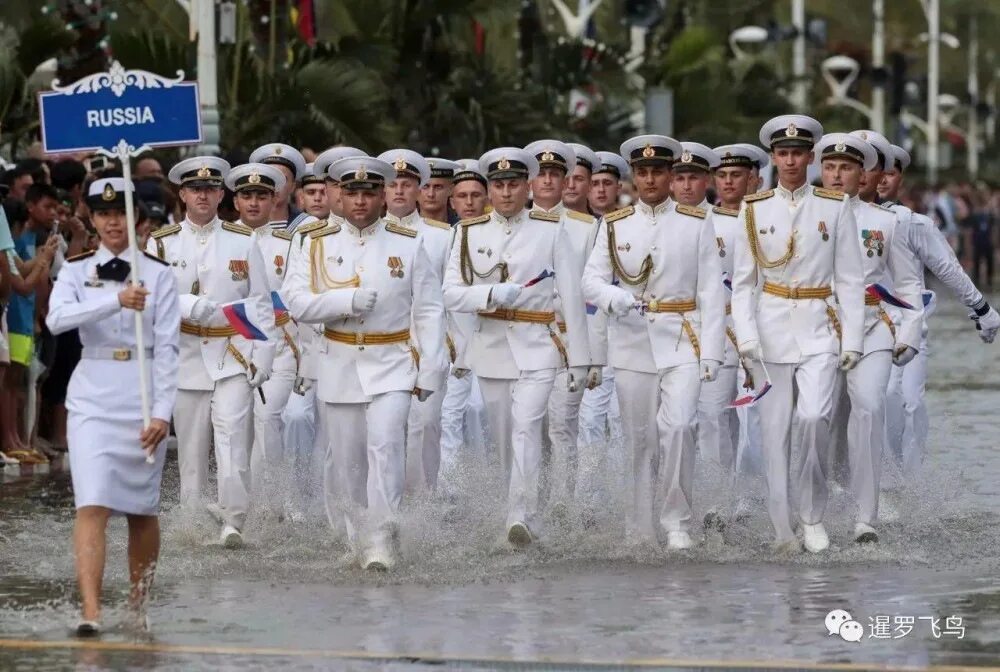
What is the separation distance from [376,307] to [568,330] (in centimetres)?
115

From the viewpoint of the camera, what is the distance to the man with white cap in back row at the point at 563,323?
13.9 m

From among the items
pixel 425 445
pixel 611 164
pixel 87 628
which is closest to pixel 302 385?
pixel 425 445

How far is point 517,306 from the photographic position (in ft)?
44.6

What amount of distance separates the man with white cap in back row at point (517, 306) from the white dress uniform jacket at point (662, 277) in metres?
0.23

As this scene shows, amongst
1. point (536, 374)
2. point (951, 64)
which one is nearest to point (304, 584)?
point (536, 374)

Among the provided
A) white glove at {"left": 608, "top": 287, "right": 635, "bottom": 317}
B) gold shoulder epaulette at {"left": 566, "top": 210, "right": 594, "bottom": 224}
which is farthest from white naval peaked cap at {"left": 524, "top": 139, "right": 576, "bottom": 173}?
white glove at {"left": 608, "top": 287, "right": 635, "bottom": 317}

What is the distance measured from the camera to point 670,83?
3534 centimetres

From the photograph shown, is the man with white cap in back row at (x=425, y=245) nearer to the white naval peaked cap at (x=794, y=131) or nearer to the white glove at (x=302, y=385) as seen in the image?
the white glove at (x=302, y=385)

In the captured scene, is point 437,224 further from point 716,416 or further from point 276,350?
point 716,416

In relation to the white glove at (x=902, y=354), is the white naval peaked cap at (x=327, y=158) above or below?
above

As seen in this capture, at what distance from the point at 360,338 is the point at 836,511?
2.89 meters

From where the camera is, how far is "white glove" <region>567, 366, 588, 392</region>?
13.4m

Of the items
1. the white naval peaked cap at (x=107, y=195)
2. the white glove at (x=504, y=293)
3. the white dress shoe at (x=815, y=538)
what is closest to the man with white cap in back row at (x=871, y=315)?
the white dress shoe at (x=815, y=538)

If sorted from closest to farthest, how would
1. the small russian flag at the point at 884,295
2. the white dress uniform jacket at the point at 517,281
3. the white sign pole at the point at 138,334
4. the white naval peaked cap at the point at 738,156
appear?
the white sign pole at the point at 138,334, the white dress uniform jacket at the point at 517,281, the small russian flag at the point at 884,295, the white naval peaked cap at the point at 738,156
